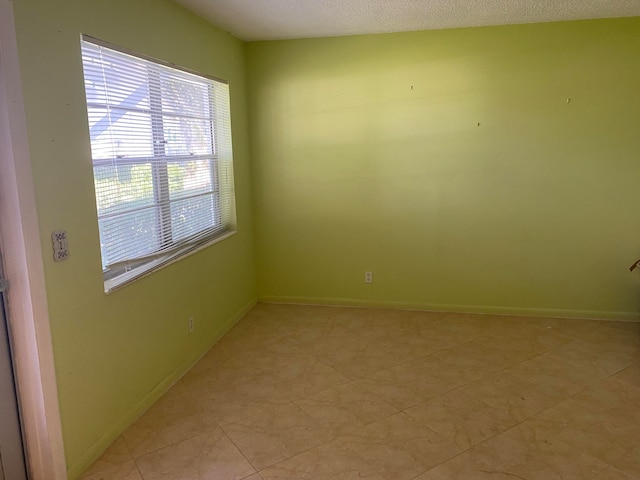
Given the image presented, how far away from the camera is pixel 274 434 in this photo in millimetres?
2438

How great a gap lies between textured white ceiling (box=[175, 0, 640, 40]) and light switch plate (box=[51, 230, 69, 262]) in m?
1.69

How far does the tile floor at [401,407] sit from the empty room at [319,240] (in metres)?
0.02

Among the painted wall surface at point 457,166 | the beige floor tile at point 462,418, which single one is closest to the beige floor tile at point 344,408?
the beige floor tile at point 462,418

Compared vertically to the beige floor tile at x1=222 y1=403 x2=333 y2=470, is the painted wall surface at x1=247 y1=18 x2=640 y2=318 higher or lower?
higher

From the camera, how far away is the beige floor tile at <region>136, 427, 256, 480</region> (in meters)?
2.14

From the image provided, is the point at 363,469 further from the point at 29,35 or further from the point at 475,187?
the point at 475,187

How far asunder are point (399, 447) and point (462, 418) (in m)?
0.46

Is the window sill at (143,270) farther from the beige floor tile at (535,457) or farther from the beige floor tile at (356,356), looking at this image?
the beige floor tile at (535,457)

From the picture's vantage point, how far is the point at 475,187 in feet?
12.9

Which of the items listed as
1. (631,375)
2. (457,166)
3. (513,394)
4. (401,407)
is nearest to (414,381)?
(401,407)

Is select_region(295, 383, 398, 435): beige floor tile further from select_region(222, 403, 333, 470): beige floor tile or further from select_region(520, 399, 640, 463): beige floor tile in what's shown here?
select_region(520, 399, 640, 463): beige floor tile

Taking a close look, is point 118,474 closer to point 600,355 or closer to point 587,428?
point 587,428

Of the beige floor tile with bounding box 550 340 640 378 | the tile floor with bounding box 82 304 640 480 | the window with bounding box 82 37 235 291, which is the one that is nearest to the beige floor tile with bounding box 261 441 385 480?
the tile floor with bounding box 82 304 640 480

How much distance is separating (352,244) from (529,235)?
1.50 metres
